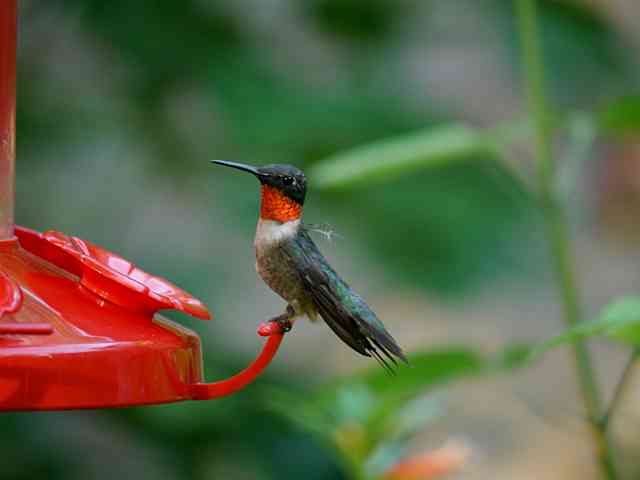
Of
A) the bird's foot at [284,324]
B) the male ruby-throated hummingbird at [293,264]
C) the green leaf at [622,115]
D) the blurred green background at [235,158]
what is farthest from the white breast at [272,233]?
the blurred green background at [235,158]

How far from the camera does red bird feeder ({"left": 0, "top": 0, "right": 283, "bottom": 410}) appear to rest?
5.97 feet

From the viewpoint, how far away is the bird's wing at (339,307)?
231cm

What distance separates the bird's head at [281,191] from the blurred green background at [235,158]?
72.1 inches

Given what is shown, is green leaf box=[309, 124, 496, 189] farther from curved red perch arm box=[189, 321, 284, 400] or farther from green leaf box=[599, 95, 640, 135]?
curved red perch arm box=[189, 321, 284, 400]

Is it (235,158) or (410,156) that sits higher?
(235,158)

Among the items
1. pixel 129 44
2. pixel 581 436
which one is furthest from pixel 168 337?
pixel 581 436

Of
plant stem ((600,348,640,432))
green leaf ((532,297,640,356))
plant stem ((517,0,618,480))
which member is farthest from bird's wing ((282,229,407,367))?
plant stem ((517,0,618,480))

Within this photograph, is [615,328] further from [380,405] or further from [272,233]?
[380,405]

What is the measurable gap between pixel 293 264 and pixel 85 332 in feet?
1.99

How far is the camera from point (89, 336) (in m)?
1.93

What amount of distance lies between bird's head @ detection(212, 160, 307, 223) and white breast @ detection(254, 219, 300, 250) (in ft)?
0.04

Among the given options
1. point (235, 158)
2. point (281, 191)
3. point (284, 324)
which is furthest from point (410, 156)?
point (235, 158)

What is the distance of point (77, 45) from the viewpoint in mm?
4883

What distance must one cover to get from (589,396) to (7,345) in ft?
5.35
